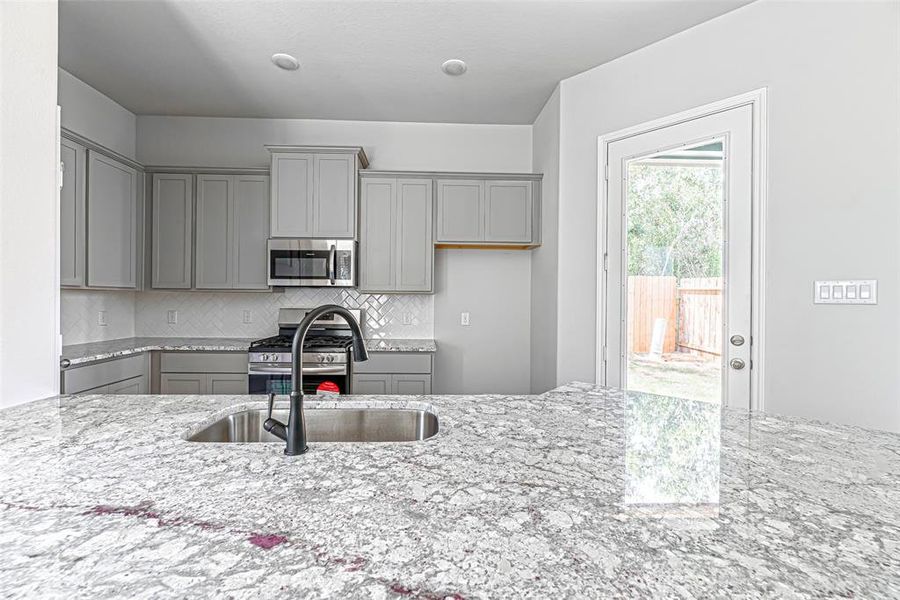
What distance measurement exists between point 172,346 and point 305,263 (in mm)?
1162

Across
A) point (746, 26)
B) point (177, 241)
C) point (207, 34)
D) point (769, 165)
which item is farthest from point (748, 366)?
point (177, 241)

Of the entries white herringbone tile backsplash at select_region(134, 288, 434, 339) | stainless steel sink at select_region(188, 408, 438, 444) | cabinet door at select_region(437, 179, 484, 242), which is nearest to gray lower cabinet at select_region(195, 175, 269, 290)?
white herringbone tile backsplash at select_region(134, 288, 434, 339)

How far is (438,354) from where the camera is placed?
3982 mm

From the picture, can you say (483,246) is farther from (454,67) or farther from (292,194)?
(292,194)

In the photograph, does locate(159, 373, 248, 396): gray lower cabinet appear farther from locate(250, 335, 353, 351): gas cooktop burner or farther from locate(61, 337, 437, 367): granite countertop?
locate(250, 335, 353, 351): gas cooktop burner

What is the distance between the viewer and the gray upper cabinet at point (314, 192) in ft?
11.4

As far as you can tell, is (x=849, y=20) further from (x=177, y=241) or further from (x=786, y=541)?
(x=177, y=241)

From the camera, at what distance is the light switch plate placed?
1.88 metres

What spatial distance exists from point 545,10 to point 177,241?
3170 millimetres

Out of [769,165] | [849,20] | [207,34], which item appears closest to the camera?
[849,20]

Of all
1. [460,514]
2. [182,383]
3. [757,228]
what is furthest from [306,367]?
[757,228]

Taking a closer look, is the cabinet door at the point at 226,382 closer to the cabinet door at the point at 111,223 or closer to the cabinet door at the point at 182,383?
the cabinet door at the point at 182,383

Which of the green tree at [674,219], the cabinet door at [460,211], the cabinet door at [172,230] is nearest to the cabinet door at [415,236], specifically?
the cabinet door at [460,211]

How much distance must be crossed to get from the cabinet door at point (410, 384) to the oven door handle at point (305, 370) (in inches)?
16.8
